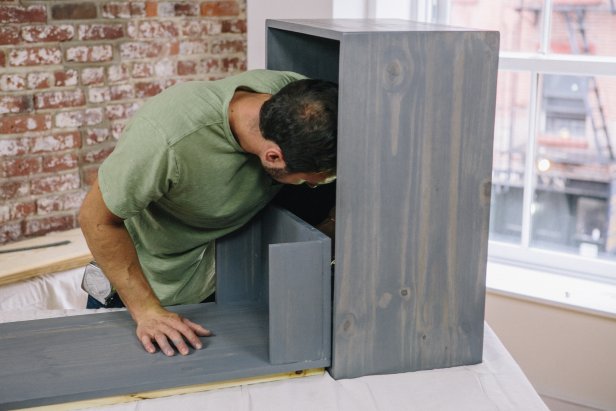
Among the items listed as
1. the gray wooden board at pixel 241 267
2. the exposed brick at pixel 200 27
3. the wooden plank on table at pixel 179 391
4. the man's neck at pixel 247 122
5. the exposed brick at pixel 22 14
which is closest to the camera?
the wooden plank on table at pixel 179 391

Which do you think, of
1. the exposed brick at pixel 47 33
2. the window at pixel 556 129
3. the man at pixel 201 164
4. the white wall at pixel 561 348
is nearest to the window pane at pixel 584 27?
the window at pixel 556 129

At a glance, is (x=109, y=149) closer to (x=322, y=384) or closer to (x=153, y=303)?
(x=153, y=303)

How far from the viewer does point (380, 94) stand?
141 cm

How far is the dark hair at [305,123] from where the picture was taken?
153 centimetres

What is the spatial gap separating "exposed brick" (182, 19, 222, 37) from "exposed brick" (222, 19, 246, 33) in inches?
1.0

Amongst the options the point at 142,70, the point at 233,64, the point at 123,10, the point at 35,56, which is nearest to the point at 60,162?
the point at 35,56

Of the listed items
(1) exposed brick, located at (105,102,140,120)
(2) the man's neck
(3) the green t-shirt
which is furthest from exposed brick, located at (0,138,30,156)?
(2) the man's neck

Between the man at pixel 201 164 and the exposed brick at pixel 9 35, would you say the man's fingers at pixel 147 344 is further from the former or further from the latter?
the exposed brick at pixel 9 35

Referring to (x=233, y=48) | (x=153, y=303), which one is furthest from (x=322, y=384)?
(x=233, y=48)

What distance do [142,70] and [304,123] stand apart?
1.78m

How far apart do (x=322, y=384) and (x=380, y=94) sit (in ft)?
1.79

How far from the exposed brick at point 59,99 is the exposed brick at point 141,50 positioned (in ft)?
0.81

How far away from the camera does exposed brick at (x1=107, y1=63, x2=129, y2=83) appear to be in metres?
3.05

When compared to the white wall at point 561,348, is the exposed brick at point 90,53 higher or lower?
higher
